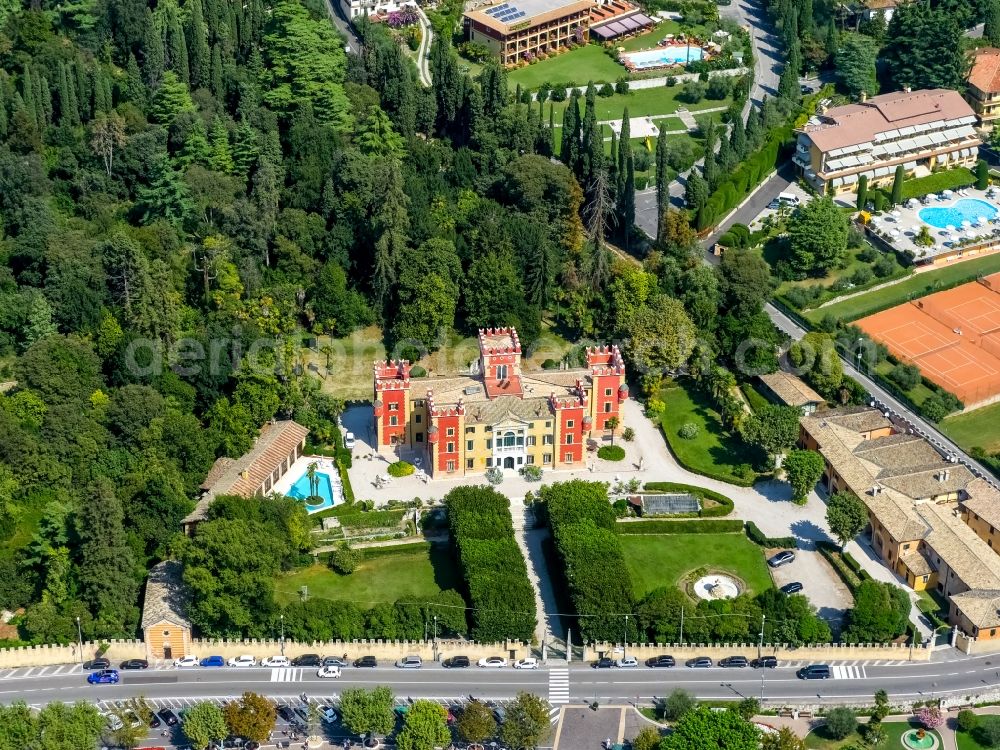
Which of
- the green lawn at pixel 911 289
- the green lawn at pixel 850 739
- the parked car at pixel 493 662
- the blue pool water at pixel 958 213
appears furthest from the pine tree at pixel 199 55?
the green lawn at pixel 850 739

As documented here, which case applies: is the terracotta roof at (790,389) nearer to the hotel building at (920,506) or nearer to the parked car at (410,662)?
the hotel building at (920,506)

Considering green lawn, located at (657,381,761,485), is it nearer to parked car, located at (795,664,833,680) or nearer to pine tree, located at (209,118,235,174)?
parked car, located at (795,664,833,680)

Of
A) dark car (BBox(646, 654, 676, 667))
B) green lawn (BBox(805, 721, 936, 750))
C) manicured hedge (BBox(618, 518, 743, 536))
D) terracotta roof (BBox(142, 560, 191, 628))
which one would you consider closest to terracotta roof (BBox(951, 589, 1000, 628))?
green lawn (BBox(805, 721, 936, 750))

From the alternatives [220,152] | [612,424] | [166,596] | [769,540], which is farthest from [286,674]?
[220,152]

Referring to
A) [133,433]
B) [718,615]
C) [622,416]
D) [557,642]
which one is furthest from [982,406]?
[133,433]

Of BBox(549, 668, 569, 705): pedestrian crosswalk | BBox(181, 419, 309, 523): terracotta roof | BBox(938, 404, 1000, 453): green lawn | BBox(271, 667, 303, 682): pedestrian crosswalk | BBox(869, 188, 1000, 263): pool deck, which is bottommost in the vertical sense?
BBox(938, 404, 1000, 453): green lawn

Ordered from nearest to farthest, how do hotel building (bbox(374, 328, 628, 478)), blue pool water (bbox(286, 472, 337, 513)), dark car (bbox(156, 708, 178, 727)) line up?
dark car (bbox(156, 708, 178, 727))
blue pool water (bbox(286, 472, 337, 513))
hotel building (bbox(374, 328, 628, 478))

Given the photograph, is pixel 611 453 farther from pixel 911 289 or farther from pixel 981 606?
pixel 911 289
